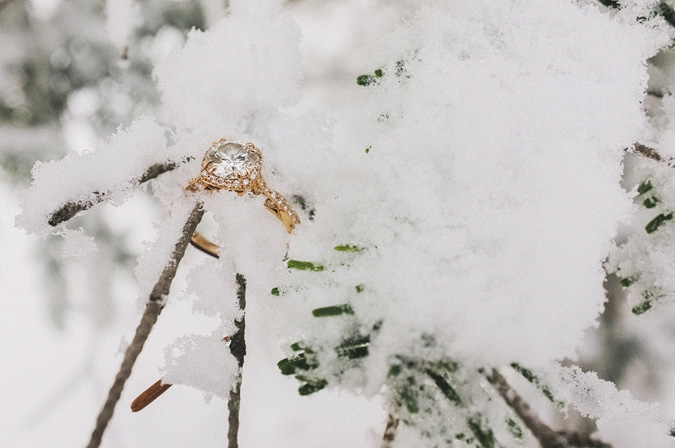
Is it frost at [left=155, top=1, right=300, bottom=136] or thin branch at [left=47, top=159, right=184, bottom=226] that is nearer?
thin branch at [left=47, top=159, right=184, bottom=226]

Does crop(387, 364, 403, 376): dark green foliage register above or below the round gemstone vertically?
below

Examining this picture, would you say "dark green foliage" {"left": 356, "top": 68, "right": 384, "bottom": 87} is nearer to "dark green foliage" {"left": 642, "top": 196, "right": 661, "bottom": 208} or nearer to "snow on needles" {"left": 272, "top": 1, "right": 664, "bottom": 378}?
"snow on needles" {"left": 272, "top": 1, "right": 664, "bottom": 378}

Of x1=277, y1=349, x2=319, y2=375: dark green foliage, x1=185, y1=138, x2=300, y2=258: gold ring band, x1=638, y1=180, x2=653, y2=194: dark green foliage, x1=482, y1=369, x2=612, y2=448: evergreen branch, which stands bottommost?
x1=482, y1=369, x2=612, y2=448: evergreen branch

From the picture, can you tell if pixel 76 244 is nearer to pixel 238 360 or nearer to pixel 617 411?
pixel 238 360

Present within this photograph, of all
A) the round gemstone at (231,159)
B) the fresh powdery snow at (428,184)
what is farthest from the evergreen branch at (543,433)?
the round gemstone at (231,159)

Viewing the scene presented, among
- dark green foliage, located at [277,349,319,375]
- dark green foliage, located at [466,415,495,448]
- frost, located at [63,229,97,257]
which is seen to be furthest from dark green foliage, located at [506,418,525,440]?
frost, located at [63,229,97,257]

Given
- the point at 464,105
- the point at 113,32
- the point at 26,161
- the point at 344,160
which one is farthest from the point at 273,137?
the point at 26,161
